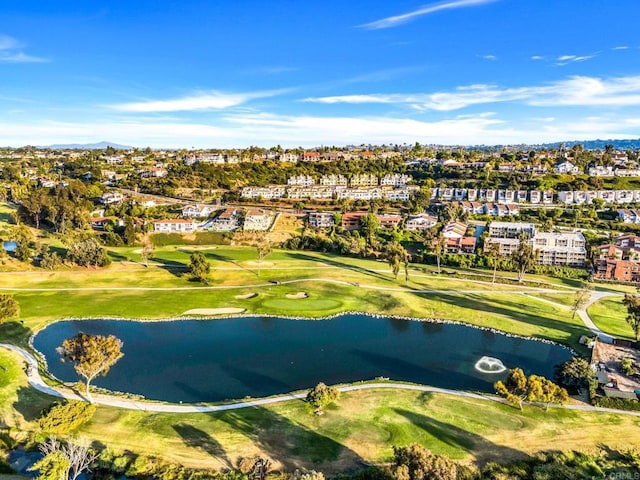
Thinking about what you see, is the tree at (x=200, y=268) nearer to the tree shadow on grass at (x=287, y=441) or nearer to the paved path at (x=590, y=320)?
the tree shadow on grass at (x=287, y=441)

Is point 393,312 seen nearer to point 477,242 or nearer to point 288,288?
point 288,288

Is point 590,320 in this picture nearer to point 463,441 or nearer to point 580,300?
point 580,300

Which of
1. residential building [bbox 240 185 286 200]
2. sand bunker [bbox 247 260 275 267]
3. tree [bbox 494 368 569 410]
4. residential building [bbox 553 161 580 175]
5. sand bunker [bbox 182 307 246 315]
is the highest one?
residential building [bbox 553 161 580 175]

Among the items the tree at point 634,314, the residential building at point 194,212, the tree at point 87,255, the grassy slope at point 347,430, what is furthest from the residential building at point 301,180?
the grassy slope at point 347,430

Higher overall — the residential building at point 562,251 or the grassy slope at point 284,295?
the residential building at point 562,251

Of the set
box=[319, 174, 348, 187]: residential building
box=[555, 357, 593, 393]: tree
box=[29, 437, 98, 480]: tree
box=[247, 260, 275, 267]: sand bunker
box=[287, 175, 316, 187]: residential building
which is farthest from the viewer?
box=[319, 174, 348, 187]: residential building

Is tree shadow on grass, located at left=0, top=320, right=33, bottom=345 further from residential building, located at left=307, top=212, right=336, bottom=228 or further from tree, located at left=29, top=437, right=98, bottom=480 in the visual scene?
residential building, located at left=307, top=212, right=336, bottom=228

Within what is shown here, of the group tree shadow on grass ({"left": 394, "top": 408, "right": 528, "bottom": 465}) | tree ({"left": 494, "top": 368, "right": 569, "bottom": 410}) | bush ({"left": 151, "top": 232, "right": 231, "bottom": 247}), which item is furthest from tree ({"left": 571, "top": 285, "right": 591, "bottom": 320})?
bush ({"left": 151, "top": 232, "right": 231, "bottom": 247})
